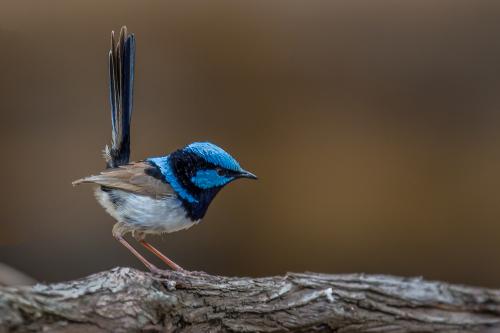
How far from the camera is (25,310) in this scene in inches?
68.1

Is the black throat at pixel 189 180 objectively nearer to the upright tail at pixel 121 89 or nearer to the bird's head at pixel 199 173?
the bird's head at pixel 199 173

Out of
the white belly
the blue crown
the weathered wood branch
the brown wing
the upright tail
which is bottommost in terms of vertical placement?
the weathered wood branch

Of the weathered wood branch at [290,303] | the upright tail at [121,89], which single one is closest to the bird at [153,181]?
the upright tail at [121,89]

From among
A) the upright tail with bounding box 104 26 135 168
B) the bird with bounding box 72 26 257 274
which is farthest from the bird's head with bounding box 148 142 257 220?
the upright tail with bounding box 104 26 135 168

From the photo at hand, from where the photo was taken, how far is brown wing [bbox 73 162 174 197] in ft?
7.54

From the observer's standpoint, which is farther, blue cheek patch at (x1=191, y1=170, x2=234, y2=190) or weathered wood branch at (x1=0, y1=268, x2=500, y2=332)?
blue cheek patch at (x1=191, y1=170, x2=234, y2=190)

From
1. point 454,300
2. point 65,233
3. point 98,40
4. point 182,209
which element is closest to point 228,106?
point 98,40

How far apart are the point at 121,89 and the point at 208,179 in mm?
428

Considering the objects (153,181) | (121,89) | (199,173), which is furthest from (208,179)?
(121,89)

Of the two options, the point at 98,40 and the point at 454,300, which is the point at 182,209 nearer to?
the point at 454,300

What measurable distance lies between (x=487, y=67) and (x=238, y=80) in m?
1.40

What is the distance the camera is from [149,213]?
228cm

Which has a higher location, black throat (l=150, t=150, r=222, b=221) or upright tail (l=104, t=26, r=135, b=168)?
upright tail (l=104, t=26, r=135, b=168)

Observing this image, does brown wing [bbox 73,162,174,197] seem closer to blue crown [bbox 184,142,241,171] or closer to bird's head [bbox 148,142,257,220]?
bird's head [bbox 148,142,257,220]
